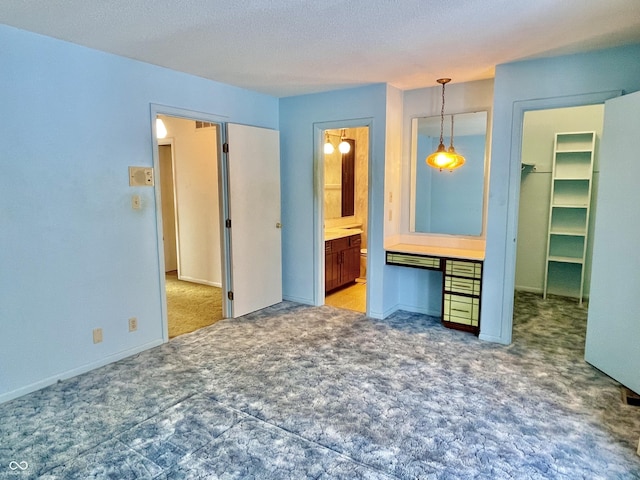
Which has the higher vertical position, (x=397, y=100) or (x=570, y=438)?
(x=397, y=100)

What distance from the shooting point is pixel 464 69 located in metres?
3.54

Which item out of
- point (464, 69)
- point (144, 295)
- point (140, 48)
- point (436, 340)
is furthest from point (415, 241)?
point (140, 48)

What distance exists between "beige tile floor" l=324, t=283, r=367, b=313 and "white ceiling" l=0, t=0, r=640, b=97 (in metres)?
2.63

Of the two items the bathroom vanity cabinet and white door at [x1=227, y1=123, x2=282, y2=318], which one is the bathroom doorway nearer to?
the bathroom vanity cabinet

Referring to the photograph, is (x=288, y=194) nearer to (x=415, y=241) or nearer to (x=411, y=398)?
(x=415, y=241)

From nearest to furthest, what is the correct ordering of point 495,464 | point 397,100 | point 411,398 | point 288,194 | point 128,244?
point 495,464, point 411,398, point 128,244, point 397,100, point 288,194

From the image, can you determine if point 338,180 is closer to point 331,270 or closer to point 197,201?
point 331,270

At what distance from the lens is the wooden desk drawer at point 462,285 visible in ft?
12.5

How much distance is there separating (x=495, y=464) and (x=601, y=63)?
2.99 m

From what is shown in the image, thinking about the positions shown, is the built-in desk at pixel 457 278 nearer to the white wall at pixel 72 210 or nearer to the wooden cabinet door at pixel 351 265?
the wooden cabinet door at pixel 351 265

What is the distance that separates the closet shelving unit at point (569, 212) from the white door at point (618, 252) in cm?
202

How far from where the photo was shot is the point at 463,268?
386cm

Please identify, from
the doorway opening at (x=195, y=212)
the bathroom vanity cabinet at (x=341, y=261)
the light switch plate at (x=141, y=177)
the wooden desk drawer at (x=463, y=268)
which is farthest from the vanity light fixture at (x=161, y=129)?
the wooden desk drawer at (x=463, y=268)

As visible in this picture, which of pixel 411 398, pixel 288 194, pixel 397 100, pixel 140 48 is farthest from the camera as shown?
pixel 288 194
